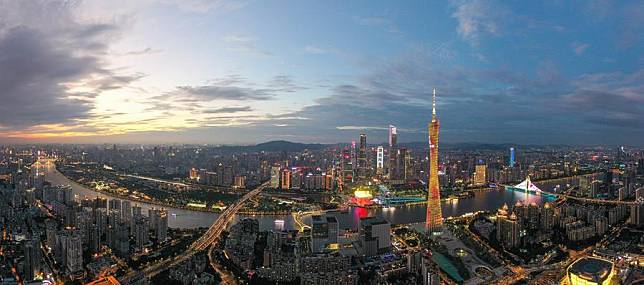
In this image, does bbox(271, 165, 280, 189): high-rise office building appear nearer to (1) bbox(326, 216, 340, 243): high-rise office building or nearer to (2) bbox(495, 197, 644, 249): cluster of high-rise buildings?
(2) bbox(495, 197, 644, 249): cluster of high-rise buildings

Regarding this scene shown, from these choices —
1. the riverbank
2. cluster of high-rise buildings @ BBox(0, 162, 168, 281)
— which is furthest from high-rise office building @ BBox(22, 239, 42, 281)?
the riverbank

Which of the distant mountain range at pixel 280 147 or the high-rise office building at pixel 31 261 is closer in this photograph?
the high-rise office building at pixel 31 261

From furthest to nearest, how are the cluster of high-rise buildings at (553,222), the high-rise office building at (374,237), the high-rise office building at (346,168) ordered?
the high-rise office building at (346,168) < the cluster of high-rise buildings at (553,222) < the high-rise office building at (374,237)

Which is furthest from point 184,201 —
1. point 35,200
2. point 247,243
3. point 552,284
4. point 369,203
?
point 552,284

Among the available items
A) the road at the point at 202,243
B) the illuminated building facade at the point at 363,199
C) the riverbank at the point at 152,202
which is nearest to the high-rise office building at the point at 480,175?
the illuminated building facade at the point at 363,199

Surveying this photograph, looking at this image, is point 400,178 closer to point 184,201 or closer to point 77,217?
point 184,201

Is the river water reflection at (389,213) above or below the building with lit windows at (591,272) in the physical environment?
below

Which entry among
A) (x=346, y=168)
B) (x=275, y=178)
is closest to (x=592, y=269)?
(x=275, y=178)

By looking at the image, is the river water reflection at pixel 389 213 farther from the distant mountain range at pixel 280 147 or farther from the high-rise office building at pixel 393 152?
the distant mountain range at pixel 280 147
